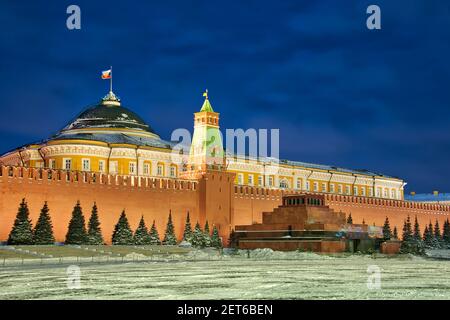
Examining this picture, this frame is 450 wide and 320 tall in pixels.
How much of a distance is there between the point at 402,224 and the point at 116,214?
28.1 metres

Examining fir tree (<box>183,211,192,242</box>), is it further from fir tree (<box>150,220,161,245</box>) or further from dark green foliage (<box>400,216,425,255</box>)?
dark green foliage (<box>400,216,425,255</box>)

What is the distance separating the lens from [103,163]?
4672 centimetres

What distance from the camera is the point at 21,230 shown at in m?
33.4

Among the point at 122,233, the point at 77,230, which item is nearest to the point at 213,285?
the point at 77,230

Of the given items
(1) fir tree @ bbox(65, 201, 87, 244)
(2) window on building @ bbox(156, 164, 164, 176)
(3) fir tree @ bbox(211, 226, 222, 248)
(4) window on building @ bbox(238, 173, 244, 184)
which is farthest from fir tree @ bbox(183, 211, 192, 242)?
(4) window on building @ bbox(238, 173, 244, 184)

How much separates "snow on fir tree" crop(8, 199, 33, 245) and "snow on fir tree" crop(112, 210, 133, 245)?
5.26 meters

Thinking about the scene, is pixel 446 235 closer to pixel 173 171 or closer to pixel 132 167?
pixel 173 171

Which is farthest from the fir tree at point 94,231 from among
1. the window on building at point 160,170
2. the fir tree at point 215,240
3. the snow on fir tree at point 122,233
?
the window on building at point 160,170

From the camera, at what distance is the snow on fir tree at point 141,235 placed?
126 feet

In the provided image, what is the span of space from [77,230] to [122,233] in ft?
10.0

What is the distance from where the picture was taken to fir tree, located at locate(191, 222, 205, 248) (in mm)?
40750

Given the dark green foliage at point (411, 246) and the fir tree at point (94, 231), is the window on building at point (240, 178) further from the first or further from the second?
the fir tree at point (94, 231)

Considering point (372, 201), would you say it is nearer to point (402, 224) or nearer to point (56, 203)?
point (402, 224)
